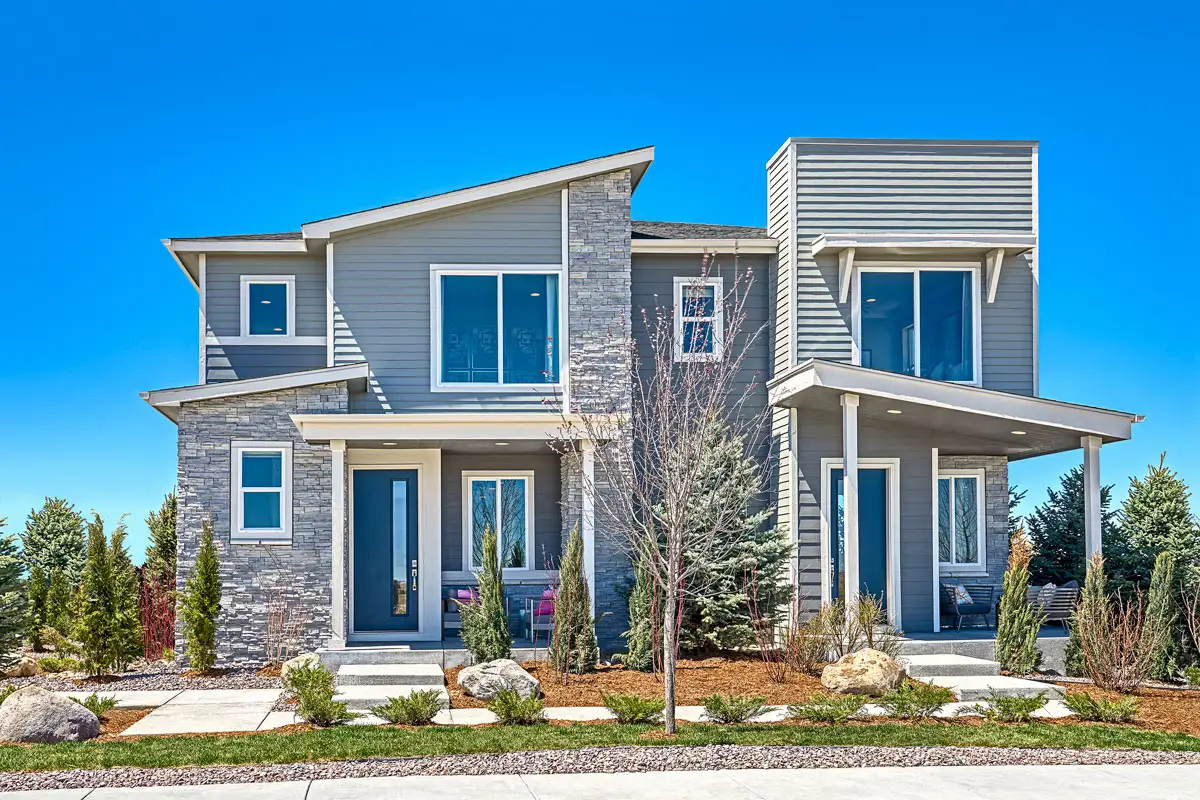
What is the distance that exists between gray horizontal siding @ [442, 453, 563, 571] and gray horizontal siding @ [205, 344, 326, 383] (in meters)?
2.59

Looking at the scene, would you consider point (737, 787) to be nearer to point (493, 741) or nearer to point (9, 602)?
point (493, 741)

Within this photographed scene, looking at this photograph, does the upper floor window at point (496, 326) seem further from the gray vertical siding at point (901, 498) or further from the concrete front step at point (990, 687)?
the concrete front step at point (990, 687)

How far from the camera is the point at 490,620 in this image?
568 inches

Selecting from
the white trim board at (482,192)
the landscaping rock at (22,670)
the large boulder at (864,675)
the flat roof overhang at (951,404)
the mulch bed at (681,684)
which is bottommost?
the landscaping rock at (22,670)

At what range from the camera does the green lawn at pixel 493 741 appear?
9.22 meters

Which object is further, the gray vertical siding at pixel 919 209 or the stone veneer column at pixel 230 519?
the gray vertical siding at pixel 919 209

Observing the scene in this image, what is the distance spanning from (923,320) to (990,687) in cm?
655

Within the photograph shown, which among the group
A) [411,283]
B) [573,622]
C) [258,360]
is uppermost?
[411,283]

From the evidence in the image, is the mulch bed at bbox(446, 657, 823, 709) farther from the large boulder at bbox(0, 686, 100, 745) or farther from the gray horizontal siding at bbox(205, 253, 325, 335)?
the gray horizontal siding at bbox(205, 253, 325, 335)

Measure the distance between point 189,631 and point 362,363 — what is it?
429 centimetres

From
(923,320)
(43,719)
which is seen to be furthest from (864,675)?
(43,719)

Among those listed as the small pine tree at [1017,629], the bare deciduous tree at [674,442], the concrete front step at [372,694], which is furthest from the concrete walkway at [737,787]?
the small pine tree at [1017,629]

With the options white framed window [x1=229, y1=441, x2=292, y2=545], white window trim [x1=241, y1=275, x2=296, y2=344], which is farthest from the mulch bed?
white window trim [x1=241, y1=275, x2=296, y2=344]

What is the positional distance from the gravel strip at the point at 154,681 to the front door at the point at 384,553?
202 cm
